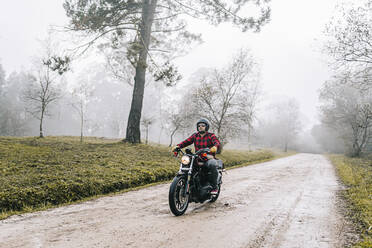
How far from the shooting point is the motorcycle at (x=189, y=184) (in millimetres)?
4484

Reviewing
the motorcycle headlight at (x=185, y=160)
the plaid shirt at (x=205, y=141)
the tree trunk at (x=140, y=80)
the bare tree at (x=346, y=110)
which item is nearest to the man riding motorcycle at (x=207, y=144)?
the plaid shirt at (x=205, y=141)

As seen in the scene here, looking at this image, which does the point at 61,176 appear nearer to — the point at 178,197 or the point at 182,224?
the point at 178,197

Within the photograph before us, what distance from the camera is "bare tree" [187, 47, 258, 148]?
1806 cm

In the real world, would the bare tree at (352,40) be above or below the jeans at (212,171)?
above

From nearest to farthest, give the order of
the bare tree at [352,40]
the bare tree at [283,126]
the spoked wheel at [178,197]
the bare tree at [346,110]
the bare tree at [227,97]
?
the spoked wheel at [178,197]
the bare tree at [352,40]
the bare tree at [227,97]
the bare tree at [346,110]
the bare tree at [283,126]

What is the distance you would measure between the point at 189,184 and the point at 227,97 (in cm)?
1421

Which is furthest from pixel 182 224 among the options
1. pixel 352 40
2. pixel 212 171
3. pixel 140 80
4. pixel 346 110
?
pixel 346 110

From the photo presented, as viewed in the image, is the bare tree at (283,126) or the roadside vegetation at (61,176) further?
the bare tree at (283,126)

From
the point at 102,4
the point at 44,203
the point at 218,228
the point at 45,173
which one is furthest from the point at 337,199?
the point at 102,4

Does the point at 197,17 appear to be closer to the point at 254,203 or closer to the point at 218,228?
the point at 254,203

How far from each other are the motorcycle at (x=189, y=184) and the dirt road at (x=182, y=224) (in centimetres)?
23

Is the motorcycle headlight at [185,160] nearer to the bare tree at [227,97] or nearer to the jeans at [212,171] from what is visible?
the jeans at [212,171]

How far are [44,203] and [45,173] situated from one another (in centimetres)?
191

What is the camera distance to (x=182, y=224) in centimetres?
402
